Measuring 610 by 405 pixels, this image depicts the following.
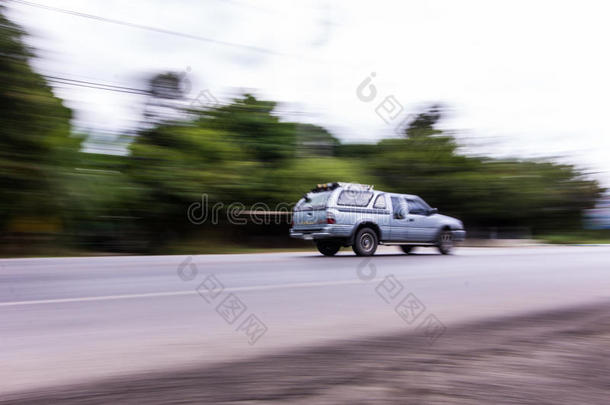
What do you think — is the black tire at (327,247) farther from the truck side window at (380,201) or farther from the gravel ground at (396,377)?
the gravel ground at (396,377)

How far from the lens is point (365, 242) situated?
12836 mm

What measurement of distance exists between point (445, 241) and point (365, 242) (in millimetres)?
2947

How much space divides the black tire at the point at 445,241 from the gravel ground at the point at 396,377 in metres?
9.80

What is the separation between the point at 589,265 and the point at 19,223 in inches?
587

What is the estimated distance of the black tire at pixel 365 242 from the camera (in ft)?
41.6

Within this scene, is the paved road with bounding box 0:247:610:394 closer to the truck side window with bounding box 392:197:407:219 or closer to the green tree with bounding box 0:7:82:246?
the truck side window with bounding box 392:197:407:219

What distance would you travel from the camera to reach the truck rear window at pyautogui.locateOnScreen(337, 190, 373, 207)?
41.4 ft

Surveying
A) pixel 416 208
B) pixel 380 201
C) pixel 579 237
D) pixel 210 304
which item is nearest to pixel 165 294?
pixel 210 304

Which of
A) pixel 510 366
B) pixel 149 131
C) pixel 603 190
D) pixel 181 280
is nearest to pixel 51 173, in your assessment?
pixel 149 131

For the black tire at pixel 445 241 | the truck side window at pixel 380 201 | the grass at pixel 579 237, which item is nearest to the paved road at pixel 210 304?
the truck side window at pixel 380 201

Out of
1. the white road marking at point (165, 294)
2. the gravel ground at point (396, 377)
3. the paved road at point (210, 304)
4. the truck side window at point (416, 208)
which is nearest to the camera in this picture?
the gravel ground at point (396, 377)

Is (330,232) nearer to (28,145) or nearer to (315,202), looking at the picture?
(315,202)

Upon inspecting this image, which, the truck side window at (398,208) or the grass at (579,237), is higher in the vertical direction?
the truck side window at (398,208)

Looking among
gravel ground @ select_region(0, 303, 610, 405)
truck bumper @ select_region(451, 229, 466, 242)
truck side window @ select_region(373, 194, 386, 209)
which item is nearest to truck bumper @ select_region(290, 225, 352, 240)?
truck side window @ select_region(373, 194, 386, 209)
